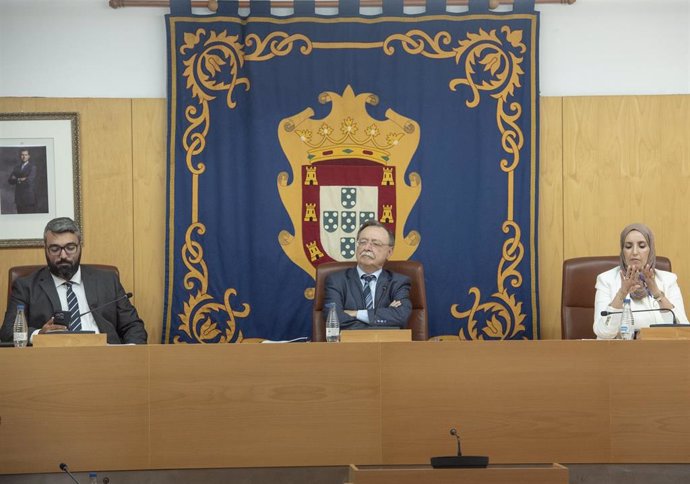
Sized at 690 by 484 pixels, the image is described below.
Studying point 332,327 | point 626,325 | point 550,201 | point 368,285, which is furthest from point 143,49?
point 626,325

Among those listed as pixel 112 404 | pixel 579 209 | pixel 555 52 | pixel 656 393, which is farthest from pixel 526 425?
pixel 555 52

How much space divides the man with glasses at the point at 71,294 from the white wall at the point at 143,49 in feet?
3.37

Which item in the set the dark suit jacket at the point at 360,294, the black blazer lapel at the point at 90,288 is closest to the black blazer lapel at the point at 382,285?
the dark suit jacket at the point at 360,294

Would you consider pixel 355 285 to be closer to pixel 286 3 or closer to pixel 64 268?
pixel 64 268

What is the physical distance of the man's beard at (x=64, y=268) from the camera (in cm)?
458

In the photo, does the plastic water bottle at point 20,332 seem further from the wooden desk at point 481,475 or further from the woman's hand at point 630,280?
the woman's hand at point 630,280

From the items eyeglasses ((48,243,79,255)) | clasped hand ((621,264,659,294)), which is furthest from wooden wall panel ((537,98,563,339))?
eyeglasses ((48,243,79,255))

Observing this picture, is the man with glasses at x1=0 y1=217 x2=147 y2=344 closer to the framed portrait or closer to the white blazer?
the framed portrait

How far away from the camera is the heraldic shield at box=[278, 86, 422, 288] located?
5230mm

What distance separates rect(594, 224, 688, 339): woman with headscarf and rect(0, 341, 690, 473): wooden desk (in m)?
0.98

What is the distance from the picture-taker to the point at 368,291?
4.81 metres

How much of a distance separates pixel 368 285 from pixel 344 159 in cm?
78

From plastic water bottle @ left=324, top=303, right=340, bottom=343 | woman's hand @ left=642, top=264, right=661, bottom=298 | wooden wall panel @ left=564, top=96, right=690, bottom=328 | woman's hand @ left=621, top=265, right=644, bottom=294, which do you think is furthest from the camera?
wooden wall panel @ left=564, top=96, right=690, bottom=328

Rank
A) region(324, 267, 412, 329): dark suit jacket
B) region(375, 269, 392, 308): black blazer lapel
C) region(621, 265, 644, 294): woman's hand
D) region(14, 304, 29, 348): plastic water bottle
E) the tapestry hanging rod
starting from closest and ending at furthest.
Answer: region(14, 304, 29, 348): plastic water bottle
region(621, 265, 644, 294): woman's hand
region(324, 267, 412, 329): dark suit jacket
region(375, 269, 392, 308): black blazer lapel
the tapestry hanging rod
